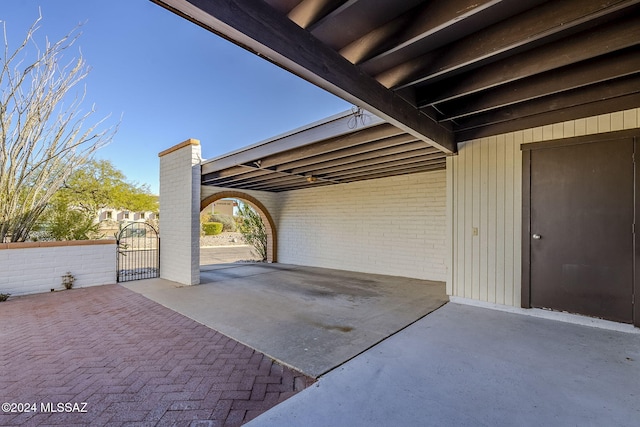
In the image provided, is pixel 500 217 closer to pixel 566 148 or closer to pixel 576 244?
pixel 576 244

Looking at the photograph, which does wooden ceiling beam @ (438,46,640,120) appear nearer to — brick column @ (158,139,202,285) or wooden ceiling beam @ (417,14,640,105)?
wooden ceiling beam @ (417,14,640,105)

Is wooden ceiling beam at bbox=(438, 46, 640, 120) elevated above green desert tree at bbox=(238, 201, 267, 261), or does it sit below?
above

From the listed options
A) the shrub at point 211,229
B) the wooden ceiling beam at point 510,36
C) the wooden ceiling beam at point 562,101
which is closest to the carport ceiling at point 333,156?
the wooden ceiling beam at point 510,36

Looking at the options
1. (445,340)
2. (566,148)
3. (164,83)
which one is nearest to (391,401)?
(445,340)

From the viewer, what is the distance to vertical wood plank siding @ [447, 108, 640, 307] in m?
3.85

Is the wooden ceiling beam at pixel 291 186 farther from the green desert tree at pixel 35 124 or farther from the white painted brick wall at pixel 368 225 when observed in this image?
the green desert tree at pixel 35 124

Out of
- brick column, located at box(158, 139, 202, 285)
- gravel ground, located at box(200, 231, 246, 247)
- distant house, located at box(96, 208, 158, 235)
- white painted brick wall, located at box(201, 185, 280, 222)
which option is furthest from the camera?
gravel ground, located at box(200, 231, 246, 247)

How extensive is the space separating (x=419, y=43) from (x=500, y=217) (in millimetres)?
2954

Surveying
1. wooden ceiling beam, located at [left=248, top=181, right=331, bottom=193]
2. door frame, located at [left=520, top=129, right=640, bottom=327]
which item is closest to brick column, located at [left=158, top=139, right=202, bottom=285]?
wooden ceiling beam, located at [left=248, top=181, right=331, bottom=193]

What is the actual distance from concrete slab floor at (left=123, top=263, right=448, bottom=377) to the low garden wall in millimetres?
701

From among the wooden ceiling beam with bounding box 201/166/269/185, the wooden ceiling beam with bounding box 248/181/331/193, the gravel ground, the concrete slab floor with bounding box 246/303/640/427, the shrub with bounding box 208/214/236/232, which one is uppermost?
the wooden ceiling beam with bounding box 201/166/269/185

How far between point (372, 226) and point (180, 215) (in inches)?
185

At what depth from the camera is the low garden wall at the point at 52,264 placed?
4883 millimetres

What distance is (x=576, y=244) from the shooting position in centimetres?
344
